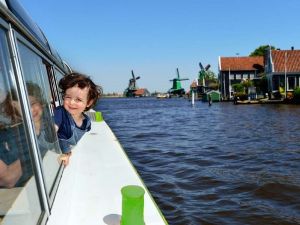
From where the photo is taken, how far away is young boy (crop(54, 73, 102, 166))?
3.81 metres

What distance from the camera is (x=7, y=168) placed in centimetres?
219

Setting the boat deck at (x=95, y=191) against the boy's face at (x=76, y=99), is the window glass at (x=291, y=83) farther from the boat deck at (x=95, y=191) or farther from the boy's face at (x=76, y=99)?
the boy's face at (x=76, y=99)

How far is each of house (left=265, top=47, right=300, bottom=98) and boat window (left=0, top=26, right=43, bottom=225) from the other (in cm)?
5575

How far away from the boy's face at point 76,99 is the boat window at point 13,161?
154 cm

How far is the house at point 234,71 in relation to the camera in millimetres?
76938

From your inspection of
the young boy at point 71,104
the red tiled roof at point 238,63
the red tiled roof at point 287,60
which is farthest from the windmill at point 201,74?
the young boy at point 71,104

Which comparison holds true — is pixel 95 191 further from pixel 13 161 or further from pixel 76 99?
pixel 76 99

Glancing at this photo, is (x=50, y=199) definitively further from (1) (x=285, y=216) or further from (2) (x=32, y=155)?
(1) (x=285, y=216)

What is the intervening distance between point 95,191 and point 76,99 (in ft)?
4.12

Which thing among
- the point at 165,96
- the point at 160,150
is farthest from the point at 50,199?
the point at 165,96

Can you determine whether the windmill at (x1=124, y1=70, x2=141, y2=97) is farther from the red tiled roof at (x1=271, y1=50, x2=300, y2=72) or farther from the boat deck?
the boat deck

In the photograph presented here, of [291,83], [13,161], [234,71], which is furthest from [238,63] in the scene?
[13,161]

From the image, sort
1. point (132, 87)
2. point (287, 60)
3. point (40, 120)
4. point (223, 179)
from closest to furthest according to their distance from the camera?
point (40, 120) < point (223, 179) < point (287, 60) < point (132, 87)

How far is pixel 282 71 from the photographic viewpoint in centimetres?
5716
